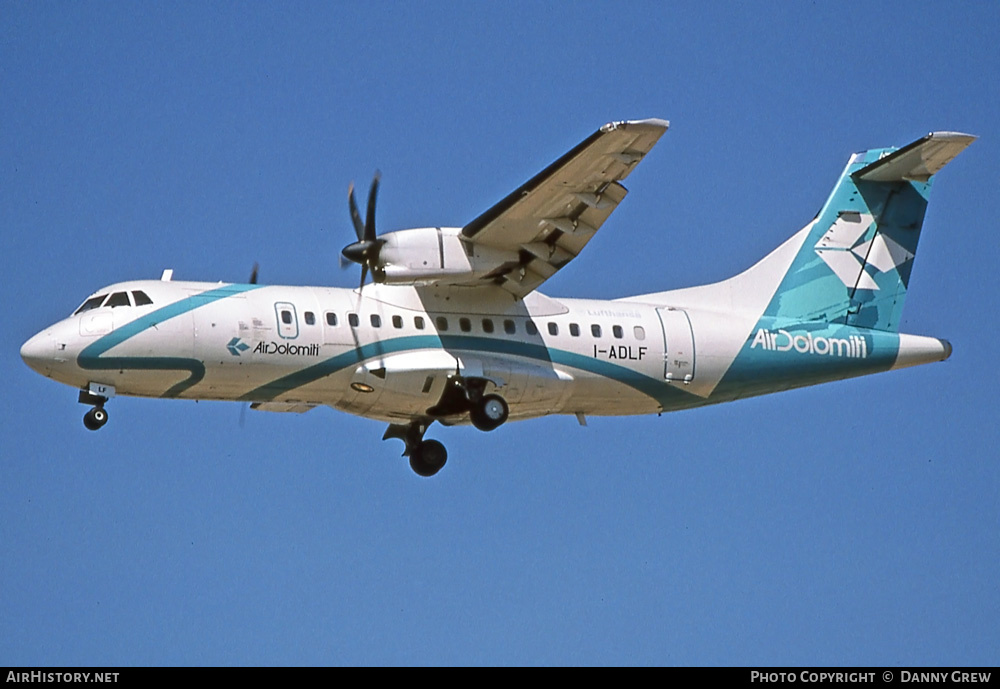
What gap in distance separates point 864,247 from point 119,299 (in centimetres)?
1095

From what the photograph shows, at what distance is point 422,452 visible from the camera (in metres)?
21.4

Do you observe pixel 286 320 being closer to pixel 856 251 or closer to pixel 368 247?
pixel 368 247

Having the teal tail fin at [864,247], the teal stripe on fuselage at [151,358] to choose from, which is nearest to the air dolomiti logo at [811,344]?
the teal tail fin at [864,247]

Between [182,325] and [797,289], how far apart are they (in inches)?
358

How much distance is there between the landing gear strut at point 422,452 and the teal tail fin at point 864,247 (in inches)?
206

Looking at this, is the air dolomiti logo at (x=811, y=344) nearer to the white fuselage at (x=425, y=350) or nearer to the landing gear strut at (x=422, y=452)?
the white fuselage at (x=425, y=350)

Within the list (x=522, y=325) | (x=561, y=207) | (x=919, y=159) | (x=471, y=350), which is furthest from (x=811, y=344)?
(x=471, y=350)

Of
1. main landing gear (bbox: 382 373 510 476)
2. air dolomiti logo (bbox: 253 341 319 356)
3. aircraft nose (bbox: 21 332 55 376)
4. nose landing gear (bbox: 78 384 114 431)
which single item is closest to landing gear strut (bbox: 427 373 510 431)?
main landing gear (bbox: 382 373 510 476)

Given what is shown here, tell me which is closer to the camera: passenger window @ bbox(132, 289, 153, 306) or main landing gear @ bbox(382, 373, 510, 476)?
passenger window @ bbox(132, 289, 153, 306)

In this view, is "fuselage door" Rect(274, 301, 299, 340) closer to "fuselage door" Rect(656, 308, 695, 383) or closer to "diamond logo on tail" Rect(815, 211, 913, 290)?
"fuselage door" Rect(656, 308, 695, 383)

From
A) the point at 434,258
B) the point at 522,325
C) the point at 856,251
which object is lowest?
the point at 522,325

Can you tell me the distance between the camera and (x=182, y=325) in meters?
19.0

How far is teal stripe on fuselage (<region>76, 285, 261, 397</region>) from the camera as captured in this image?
18.7 m

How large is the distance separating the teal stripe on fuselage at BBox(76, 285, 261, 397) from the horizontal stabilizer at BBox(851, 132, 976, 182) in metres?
9.94
